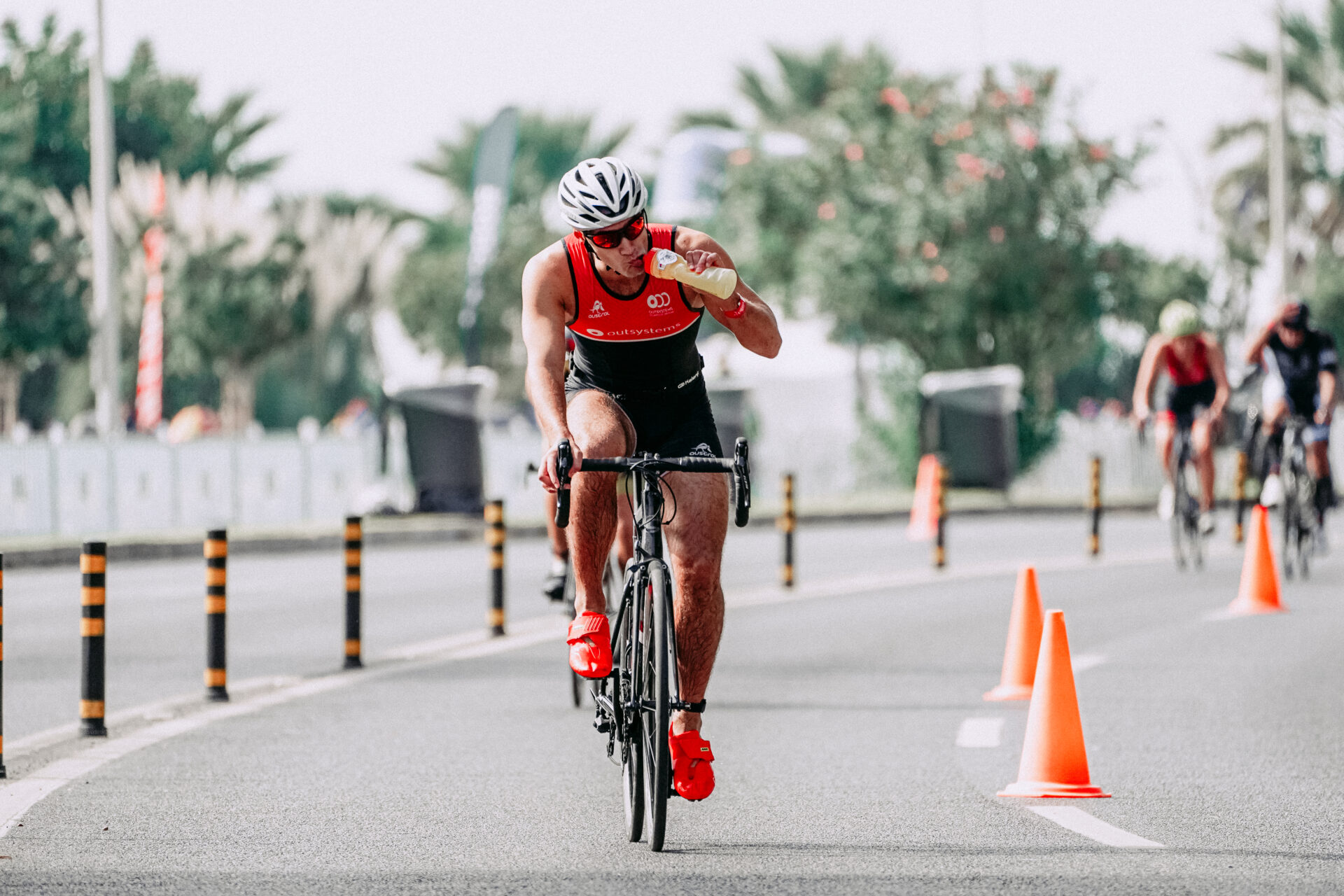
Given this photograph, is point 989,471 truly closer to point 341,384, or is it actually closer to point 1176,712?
point 1176,712

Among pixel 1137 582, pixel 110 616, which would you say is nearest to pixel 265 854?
pixel 110 616

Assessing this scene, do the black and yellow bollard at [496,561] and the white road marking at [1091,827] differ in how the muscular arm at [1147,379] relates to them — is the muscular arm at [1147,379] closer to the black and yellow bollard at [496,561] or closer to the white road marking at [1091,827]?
the black and yellow bollard at [496,561]

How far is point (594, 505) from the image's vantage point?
22.2ft

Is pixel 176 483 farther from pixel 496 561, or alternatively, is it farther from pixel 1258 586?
pixel 1258 586

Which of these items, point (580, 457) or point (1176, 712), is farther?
point (1176, 712)

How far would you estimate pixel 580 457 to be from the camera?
6320 mm

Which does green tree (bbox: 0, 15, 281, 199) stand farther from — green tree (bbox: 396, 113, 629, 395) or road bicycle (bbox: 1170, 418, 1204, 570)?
road bicycle (bbox: 1170, 418, 1204, 570)

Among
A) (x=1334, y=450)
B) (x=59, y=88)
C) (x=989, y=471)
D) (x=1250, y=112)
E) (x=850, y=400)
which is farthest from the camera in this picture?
(x=59, y=88)

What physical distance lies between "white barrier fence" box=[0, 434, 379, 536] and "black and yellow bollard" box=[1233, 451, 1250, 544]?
11.7m

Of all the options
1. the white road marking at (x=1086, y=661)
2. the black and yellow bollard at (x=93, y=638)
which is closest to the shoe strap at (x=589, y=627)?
the black and yellow bollard at (x=93, y=638)

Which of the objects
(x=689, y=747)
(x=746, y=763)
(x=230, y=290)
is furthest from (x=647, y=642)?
(x=230, y=290)

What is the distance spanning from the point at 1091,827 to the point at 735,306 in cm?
197

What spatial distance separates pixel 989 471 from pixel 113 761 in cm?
2420

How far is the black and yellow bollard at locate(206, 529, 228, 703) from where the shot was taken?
1011 cm
